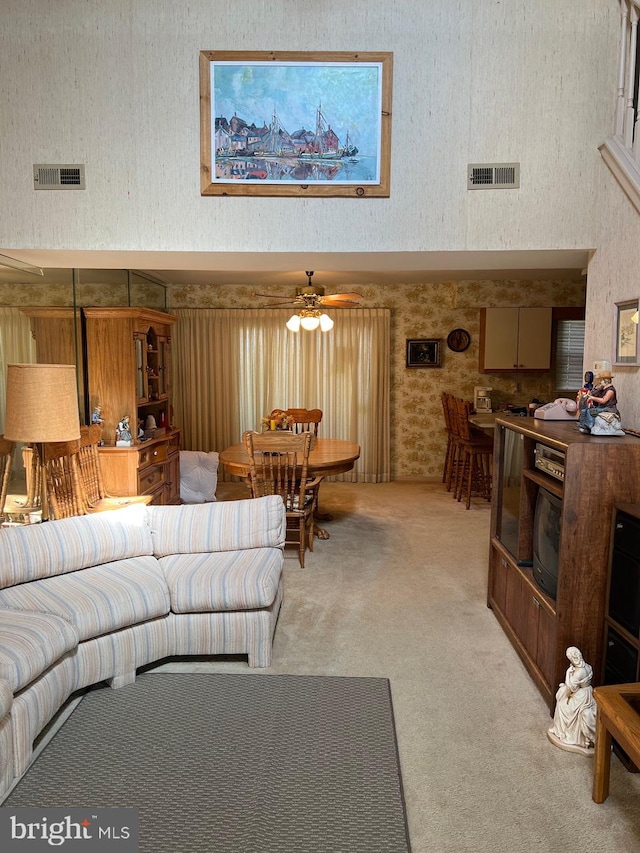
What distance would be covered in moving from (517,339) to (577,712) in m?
5.06

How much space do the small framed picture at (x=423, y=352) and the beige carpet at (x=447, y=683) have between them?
8.40ft

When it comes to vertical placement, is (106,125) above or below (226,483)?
above

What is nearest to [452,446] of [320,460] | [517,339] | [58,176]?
[517,339]

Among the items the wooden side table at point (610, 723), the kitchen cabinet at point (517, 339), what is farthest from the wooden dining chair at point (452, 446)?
the wooden side table at point (610, 723)

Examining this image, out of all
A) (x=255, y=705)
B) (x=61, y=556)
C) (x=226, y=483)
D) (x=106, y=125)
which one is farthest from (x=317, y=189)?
(x=226, y=483)

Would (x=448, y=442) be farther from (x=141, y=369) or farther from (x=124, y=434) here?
(x=124, y=434)

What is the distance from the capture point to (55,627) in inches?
91.2

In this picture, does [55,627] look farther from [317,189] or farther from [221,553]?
[317,189]

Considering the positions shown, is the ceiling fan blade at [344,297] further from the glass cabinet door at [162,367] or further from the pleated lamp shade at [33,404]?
the pleated lamp shade at [33,404]

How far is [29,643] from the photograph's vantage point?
2.16 m

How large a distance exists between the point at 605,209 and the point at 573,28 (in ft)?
3.14

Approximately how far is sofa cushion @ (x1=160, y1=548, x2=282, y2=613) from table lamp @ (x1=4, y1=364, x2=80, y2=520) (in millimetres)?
1062

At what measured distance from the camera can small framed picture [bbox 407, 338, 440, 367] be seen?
711 cm

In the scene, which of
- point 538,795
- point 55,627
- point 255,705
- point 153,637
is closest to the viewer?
point 538,795
